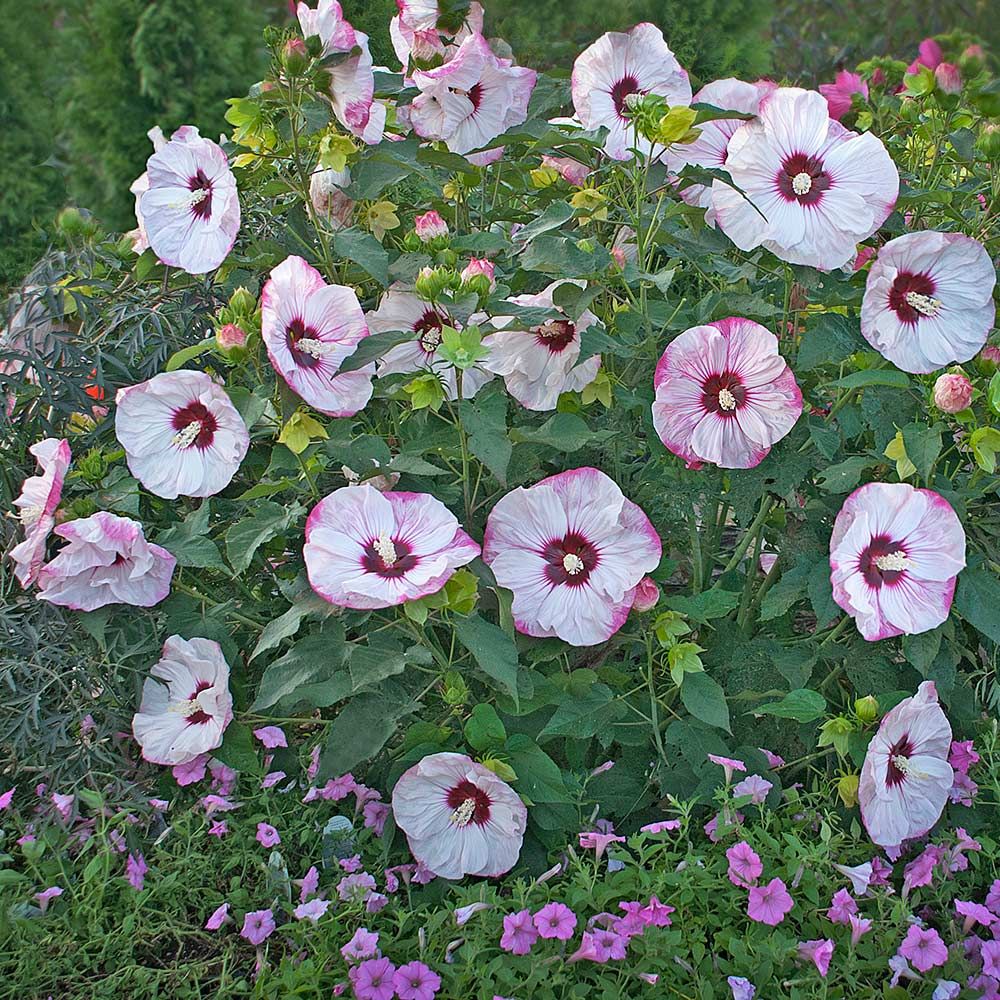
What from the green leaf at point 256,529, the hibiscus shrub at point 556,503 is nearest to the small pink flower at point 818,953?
the hibiscus shrub at point 556,503

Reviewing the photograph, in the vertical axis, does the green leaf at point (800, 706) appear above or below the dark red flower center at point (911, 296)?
below

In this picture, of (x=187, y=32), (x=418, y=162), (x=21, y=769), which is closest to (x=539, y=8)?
(x=187, y=32)

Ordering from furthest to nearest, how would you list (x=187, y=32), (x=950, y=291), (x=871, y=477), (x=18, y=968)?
(x=187, y=32) < (x=871, y=477) < (x=950, y=291) < (x=18, y=968)

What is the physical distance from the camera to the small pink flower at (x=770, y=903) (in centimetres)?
138

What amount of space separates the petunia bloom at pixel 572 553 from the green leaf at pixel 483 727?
4.1 inches

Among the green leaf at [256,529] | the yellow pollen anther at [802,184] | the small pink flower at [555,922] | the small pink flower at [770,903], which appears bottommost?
the small pink flower at [770,903]

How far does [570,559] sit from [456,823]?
346 mm

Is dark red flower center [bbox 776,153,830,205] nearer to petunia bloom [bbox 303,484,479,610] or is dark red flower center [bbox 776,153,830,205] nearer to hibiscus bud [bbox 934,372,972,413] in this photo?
hibiscus bud [bbox 934,372,972,413]

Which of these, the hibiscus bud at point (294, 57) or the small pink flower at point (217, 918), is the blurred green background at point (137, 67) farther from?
the small pink flower at point (217, 918)

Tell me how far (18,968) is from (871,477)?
3.88 ft

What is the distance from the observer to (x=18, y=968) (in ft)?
4.71

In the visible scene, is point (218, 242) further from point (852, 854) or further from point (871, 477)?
point (852, 854)

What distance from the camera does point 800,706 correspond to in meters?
1.50

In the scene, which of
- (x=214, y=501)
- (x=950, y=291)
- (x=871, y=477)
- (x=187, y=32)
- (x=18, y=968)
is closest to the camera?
(x=18, y=968)
